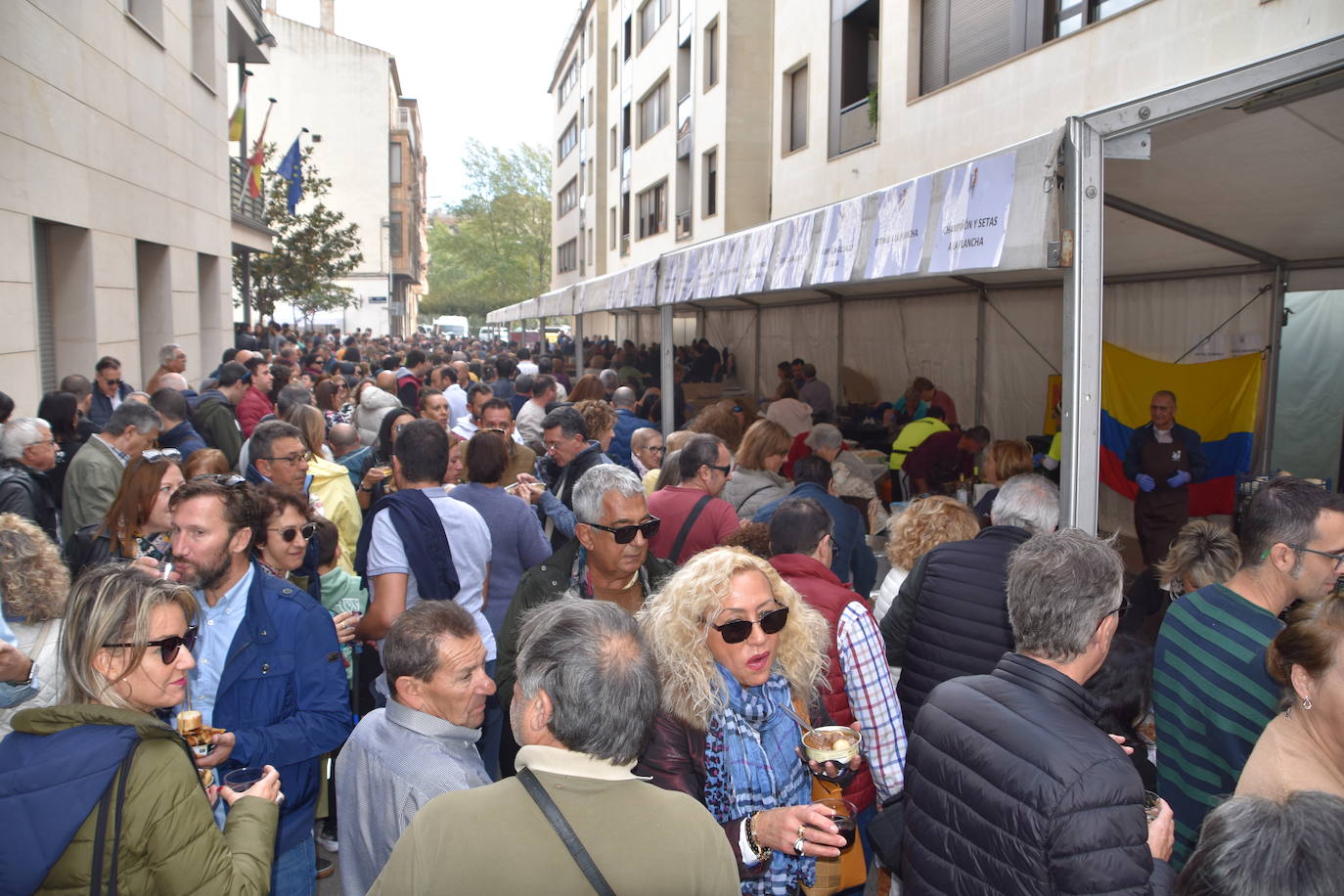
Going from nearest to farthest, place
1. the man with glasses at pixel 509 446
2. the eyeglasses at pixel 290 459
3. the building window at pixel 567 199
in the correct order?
1. the eyeglasses at pixel 290 459
2. the man with glasses at pixel 509 446
3. the building window at pixel 567 199

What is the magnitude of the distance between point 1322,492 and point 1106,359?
6.04m

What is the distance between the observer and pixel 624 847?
1749 mm

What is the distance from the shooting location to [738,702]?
2.61 meters

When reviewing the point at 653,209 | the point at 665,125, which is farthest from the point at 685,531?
the point at 653,209

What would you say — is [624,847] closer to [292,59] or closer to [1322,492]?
[1322,492]

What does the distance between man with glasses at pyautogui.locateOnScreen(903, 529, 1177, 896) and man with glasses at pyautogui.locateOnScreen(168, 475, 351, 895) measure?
72.9 inches

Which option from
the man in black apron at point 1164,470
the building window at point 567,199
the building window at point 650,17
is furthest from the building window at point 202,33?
the building window at point 567,199

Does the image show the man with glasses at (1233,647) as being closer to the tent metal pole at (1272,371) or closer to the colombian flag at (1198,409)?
the colombian flag at (1198,409)

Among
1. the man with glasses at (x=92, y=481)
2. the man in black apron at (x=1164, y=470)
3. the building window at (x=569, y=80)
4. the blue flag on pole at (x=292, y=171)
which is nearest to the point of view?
the man with glasses at (x=92, y=481)

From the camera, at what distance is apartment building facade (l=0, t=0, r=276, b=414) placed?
8539 millimetres

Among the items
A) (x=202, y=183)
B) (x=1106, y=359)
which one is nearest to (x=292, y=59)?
(x=202, y=183)

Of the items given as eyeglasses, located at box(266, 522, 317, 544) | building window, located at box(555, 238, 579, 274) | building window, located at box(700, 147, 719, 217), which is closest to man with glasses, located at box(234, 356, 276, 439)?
eyeglasses, located at box(266, 522, 317, 544)

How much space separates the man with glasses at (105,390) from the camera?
8.63 m

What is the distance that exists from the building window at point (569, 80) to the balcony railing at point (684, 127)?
2334cm
